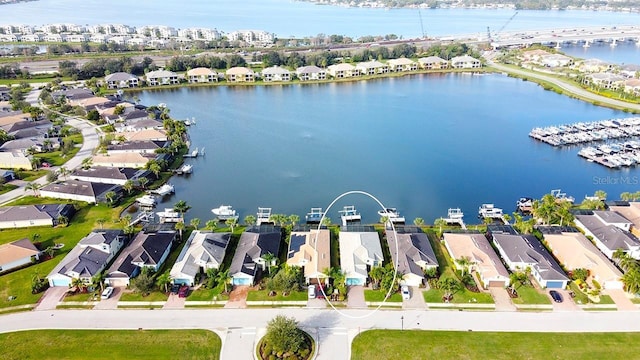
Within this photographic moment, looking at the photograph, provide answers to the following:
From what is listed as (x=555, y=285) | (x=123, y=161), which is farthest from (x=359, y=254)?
(x=123, y=161)

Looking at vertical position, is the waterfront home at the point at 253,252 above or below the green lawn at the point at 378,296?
above

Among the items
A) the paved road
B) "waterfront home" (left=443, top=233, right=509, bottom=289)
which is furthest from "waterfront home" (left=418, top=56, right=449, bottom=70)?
"waterfront home" (left=443, top=233, right=509, bottom=289)

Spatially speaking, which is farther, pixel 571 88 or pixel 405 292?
pixel 571 88

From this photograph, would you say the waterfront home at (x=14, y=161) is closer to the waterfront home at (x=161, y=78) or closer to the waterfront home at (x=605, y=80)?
the waterfront home at (x=161, y=78)

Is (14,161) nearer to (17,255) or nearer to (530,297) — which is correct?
(17,255)

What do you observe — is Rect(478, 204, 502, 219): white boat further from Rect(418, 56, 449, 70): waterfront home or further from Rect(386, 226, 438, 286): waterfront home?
Rect(418, 56, 449, 70): waterfront home

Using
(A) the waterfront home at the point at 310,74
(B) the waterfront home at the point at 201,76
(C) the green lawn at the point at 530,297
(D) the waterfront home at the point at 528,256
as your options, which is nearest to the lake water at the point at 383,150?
(D) the waterfront home at the point at 528,256

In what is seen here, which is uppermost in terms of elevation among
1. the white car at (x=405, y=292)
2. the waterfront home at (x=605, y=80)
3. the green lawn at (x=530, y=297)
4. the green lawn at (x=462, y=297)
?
the waterfront home at (x=605, y=80)
